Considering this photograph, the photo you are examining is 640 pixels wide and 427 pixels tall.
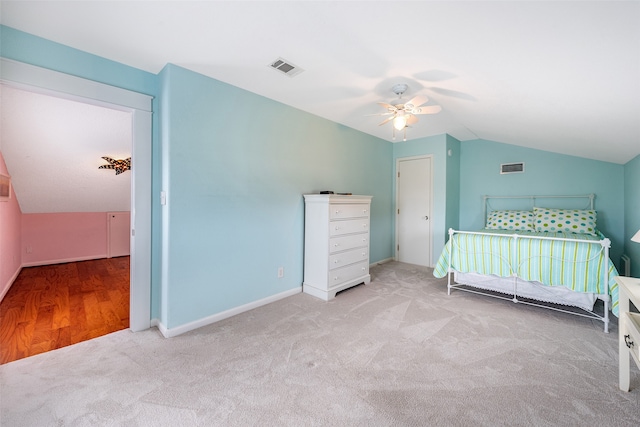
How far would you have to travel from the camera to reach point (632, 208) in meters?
3.10

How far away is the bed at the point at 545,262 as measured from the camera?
2412 millimetres

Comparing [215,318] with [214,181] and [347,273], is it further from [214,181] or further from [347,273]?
[347,273]

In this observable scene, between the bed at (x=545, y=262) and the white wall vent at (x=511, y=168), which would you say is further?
the white wall vent at (x=511, y=168)

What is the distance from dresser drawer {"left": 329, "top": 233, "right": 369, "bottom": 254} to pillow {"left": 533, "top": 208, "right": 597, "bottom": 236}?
253cm

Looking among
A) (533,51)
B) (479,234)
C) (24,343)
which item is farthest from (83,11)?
(479,234)

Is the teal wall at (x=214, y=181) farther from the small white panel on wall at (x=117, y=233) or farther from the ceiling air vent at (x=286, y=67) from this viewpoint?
the small white panel on wall at (x=117, y=233)

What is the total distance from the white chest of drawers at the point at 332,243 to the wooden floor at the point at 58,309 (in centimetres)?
198

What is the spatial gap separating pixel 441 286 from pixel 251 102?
3.32m

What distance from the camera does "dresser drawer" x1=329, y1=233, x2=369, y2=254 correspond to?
10.4ft

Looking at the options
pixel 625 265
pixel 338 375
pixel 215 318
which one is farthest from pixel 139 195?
pixel 625 265

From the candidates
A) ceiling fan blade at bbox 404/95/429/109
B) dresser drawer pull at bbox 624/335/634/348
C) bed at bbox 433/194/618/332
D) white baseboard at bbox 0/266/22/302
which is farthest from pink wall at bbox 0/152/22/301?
dresser drawer pull at bbox 624/335/634/348

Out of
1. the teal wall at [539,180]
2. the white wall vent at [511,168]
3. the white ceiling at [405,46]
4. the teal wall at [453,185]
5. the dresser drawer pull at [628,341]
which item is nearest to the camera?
the white ceiling at [405,46]

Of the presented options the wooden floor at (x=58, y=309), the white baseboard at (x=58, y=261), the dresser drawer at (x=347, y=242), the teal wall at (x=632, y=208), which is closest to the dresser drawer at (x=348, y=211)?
the dresser drawer at (x=347, y=242)

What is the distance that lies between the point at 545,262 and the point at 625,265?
1690mm
